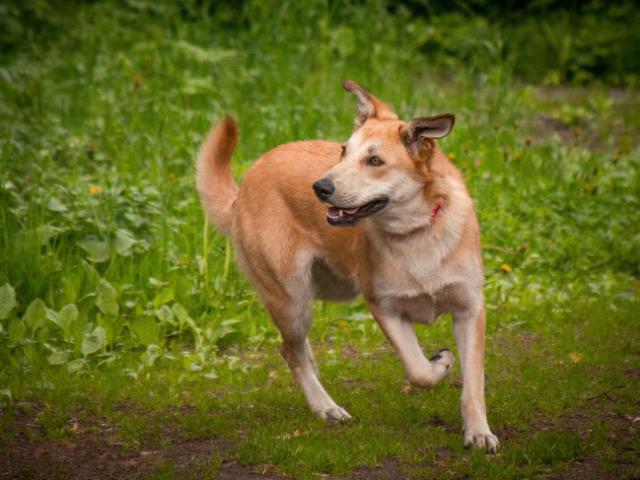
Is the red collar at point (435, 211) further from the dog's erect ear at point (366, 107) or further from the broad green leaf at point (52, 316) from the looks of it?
the broad green leaf at point (52, 316)

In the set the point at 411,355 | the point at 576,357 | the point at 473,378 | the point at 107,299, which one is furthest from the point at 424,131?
the point at 107,299

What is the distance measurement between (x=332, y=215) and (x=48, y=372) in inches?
81.3

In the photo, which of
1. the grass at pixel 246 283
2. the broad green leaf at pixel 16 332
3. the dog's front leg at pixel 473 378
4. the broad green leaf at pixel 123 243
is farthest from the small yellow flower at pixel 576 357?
the broad green leaf at pixel 16 332

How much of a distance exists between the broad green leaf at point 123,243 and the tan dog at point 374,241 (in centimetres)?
113

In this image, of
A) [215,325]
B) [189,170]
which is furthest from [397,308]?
[189,170]

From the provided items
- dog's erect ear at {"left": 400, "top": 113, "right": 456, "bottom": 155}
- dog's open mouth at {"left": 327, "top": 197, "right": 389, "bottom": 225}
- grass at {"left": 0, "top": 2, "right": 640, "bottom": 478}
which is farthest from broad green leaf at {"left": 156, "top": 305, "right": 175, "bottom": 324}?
dog's erect ear at {"left": 400, "top": 113, "right": 456, "bottom": 155}

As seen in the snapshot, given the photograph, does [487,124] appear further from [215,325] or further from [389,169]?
[389,169]

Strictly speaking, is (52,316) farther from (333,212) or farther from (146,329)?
(333,212)

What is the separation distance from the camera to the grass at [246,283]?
15.9ft

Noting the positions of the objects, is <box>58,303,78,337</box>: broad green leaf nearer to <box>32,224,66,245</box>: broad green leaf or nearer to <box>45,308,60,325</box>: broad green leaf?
<box>45,308,60,325</box>: broad green leaf

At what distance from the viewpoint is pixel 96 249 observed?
6.59m

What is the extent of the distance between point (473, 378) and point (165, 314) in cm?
228

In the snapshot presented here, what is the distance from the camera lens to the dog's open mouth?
4793mm

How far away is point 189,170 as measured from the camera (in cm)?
813
